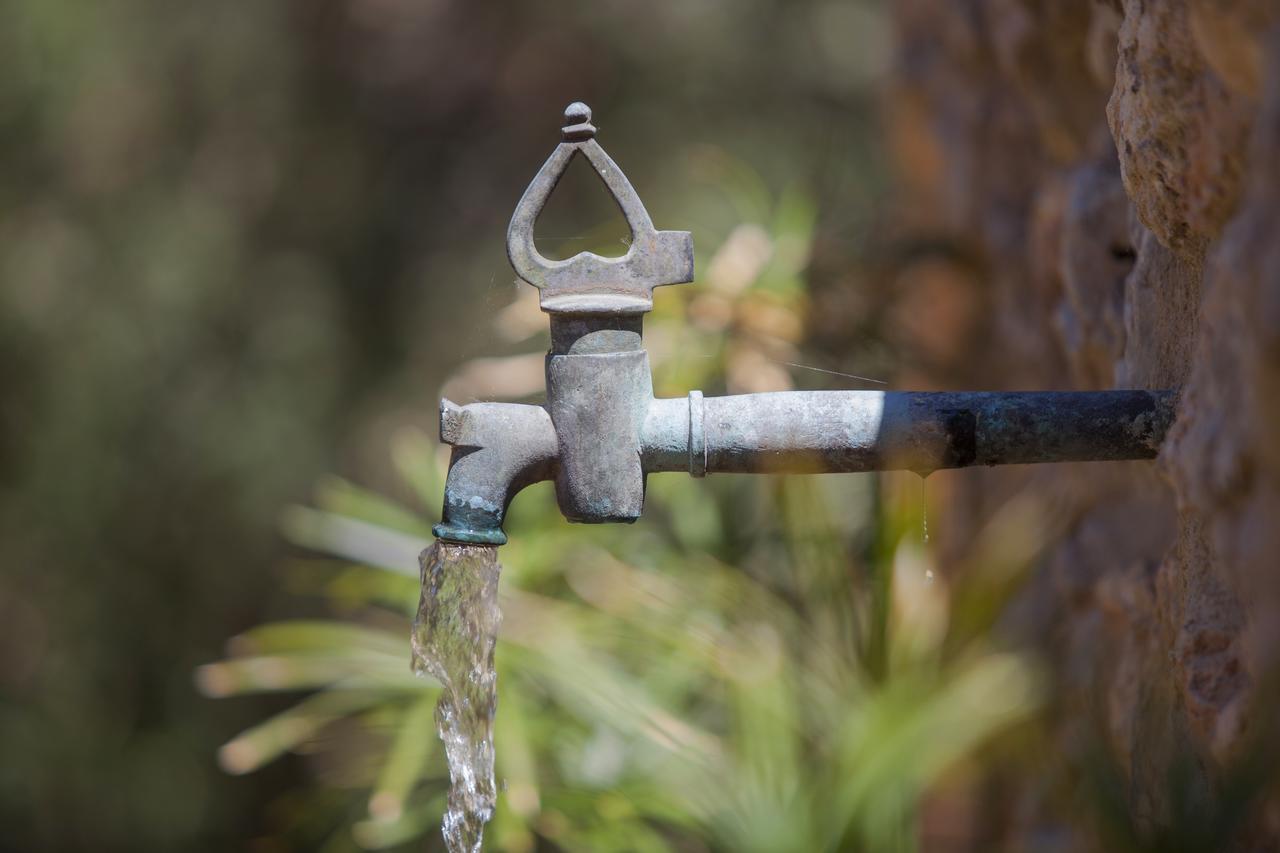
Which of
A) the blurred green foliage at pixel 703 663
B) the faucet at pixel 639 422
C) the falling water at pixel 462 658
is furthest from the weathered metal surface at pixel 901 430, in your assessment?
the blurred green foliage at pixel 703 663

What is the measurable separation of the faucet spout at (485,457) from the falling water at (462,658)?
16 millimetres

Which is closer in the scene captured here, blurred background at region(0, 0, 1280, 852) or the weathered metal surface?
the weathered metal surface

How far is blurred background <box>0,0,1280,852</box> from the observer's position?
0.84m

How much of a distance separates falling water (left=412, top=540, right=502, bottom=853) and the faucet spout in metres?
0.02

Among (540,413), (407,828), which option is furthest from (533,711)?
(540,413)

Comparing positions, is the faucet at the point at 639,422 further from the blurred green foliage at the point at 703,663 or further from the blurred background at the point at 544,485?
the blurred green foliage at the point at 703,663

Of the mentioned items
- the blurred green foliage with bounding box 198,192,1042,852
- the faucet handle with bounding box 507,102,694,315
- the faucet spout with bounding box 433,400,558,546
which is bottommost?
the blurred green foliage with bounding box 198,192,1042,852

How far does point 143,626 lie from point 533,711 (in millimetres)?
1769

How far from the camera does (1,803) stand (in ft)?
8.14

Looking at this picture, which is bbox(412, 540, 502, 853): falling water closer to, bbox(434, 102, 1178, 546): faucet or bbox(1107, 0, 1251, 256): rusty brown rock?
bbox(434, 102, 1178, 546): faucet

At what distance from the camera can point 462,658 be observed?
2.33 ft

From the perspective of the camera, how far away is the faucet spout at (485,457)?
614mm

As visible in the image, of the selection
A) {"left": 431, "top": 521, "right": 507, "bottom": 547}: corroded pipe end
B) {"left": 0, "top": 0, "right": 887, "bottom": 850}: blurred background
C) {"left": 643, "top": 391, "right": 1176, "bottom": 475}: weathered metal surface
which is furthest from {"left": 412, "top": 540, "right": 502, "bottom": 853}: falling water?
{"left": 0, "top": 0, "right": 887, "bottom": 850}: blurred background

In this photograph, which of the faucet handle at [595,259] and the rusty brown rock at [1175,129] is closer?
the rusty brown rock at [1175,129]
